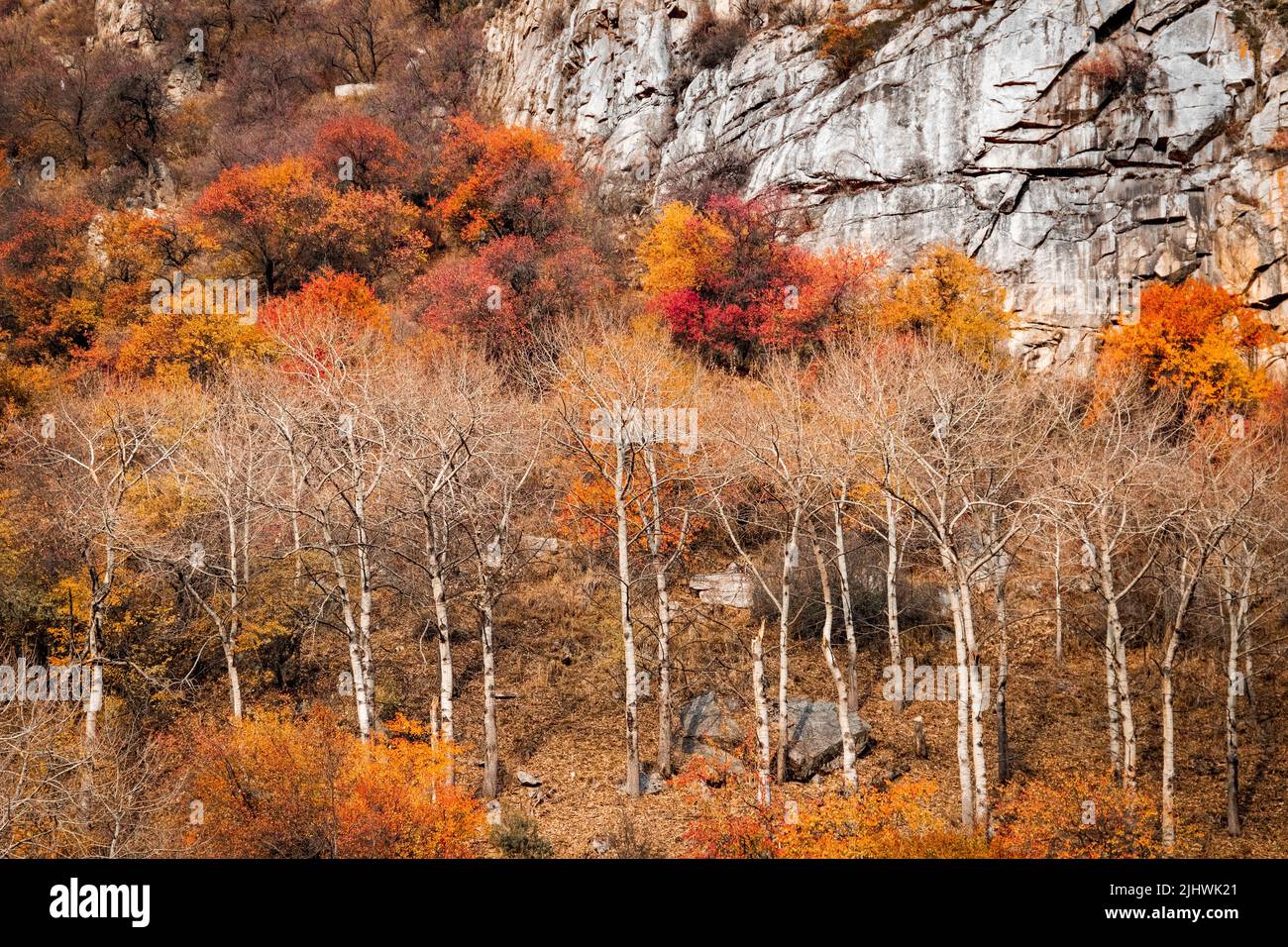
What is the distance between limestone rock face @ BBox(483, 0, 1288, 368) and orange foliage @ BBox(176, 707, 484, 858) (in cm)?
3224

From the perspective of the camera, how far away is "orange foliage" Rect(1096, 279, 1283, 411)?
34.5m

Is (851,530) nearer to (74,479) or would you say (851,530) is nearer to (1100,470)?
(1100,470)

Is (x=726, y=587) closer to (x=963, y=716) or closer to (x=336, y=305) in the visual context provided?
(x=963, y=716)

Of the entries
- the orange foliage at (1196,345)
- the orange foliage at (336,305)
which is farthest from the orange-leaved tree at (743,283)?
the orange foliage at (336,305)

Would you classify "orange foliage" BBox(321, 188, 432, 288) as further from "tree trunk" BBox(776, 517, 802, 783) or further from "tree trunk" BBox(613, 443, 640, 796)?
"tree trunk" BBox(776, 517, 802, 783)

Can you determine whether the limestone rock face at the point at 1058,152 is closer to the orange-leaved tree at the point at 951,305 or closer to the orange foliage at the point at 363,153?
the orange-leaved tree at the point at 951,305

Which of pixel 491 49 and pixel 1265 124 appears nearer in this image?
pixel 1265 124

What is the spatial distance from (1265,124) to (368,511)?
4267cm

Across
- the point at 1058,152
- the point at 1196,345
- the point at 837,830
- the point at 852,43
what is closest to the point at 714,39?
the point at 852,43

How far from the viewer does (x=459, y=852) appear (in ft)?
55.5

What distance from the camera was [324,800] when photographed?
659 inches
